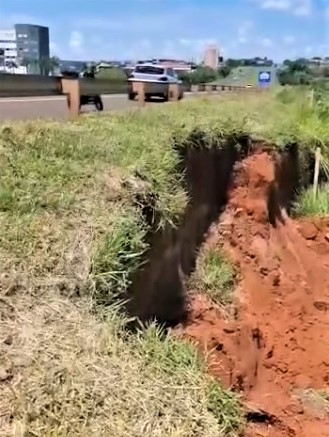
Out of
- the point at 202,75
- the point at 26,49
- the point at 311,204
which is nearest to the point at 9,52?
the point at 26,49

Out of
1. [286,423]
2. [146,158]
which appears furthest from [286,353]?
[146,158]

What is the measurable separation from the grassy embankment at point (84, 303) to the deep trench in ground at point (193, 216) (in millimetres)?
448

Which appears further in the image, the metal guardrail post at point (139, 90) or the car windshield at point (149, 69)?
the car windshield at point (149, 69)

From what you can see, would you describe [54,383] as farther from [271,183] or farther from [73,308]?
[271,183]

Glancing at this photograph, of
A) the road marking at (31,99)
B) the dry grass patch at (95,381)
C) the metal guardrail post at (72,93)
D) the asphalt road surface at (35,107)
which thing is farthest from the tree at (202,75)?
the dry grass patch at (95,381)

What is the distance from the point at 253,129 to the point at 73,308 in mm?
6893

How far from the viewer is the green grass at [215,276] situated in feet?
24.7

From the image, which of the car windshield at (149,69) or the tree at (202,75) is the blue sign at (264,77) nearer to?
the car windshield at (149,69)

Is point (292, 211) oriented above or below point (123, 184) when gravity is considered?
below

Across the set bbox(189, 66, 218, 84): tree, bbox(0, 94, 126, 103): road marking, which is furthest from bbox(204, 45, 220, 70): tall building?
bbox(0, 94, 126, 103): road marking

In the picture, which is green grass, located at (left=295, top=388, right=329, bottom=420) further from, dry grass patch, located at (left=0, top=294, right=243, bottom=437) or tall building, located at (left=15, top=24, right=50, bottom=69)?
tall building, located at (left=15, top=24, right=50, bottom=69)

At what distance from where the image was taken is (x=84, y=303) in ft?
14.0

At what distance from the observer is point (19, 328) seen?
3871 millimetres

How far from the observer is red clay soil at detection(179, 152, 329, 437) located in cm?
630
